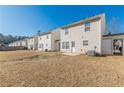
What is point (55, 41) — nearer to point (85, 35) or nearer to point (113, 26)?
point (85, 35)

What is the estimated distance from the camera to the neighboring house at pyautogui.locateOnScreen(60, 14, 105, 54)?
1580 cm

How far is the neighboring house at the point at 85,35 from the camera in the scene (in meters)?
15.8

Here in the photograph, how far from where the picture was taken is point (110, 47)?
15.8 metres

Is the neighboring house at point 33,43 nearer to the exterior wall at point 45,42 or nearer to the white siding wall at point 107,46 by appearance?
the exterior wall at point 45,42

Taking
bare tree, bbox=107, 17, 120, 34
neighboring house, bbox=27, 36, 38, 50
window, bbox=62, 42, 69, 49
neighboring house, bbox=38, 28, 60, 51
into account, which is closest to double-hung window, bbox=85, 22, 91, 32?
window, bbox=62, 42, 69, 49

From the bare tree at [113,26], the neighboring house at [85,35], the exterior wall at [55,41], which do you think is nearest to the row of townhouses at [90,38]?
the neighboring house at [85,35]

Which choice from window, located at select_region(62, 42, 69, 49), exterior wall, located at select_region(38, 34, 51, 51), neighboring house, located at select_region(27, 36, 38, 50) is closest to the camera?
window, located at select_region(62, 42, 69, 49)

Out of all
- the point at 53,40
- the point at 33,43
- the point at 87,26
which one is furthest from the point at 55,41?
the point at 33,43

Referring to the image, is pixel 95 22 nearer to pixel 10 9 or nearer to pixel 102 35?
pixel 102 35

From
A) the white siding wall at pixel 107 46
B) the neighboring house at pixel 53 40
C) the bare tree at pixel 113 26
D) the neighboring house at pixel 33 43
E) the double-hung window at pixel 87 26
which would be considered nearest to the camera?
Answer: the white siding wall at pixel 107 46

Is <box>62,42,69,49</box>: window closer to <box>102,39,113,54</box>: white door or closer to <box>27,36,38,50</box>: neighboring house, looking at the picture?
<box>102,39,113,54</box>: white door
